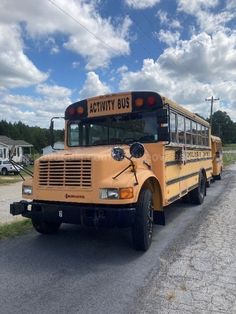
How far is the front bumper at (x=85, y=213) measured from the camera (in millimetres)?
5203

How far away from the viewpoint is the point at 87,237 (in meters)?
6.71

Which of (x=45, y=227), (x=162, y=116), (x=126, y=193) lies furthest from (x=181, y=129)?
(x=45, y=227)

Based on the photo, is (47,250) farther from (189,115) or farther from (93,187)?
(189,115)

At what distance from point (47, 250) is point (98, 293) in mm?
1927

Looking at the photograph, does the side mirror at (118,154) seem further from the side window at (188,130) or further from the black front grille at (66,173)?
the side window at (188,130)

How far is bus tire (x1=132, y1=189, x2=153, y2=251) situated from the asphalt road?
16 centimetres

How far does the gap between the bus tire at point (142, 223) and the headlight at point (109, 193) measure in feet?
1.47

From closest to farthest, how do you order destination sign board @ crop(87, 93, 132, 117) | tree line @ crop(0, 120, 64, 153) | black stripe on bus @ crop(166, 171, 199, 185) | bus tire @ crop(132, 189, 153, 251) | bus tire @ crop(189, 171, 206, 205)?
bus tire @ crop(132, 189, 153, 251), destination sign board @ crop(87, 93, 132, 117), black stripe on bus @ crop(166, 171, 199, 185), bus tire @ crop(189, 171, 206, 205), tree line @ crop(0, 120, 64, 153)

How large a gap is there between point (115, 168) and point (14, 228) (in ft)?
10.1

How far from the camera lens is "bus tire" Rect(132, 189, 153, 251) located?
5.49 m

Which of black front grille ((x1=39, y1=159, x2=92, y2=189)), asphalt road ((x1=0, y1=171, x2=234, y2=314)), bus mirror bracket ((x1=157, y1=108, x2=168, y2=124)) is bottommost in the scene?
asphalt road ((x1=0, y1=171, x2=234, y2=314))

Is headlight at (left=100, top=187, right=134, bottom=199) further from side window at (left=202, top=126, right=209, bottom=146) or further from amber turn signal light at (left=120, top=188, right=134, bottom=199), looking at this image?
side window at (left=202, top=126, right=209, bottom=146)

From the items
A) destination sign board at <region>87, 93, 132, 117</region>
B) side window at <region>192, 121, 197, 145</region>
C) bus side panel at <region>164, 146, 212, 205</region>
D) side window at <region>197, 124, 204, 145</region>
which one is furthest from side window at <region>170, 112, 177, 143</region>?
side window at <region>197, 124, 204, 145</region>

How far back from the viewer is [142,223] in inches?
217
